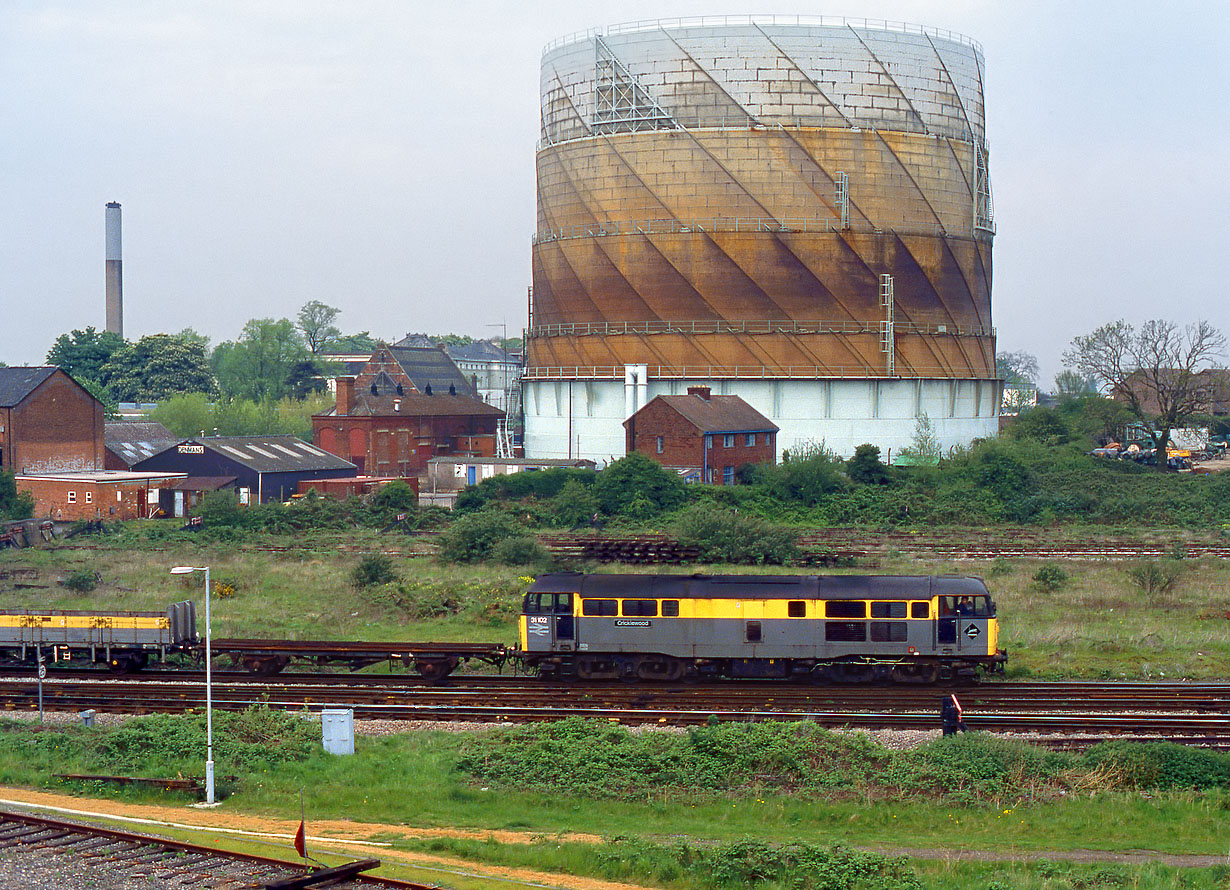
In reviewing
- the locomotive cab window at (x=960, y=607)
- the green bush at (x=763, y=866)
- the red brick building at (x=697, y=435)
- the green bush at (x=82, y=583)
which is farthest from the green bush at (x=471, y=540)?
the green bush at (x=763, y=866)

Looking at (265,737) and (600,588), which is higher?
(600,588)

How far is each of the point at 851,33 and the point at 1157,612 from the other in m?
45.8

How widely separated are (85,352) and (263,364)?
645 inches

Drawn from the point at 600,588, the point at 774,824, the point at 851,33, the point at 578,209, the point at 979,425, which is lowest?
the point at 774,824

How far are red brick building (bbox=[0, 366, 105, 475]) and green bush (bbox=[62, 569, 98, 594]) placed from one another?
28981 mm

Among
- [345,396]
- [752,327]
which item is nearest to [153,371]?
[345,396]

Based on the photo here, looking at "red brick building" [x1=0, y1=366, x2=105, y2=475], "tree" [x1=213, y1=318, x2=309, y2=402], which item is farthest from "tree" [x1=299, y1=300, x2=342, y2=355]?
"red brick building" [x1=0, y1=366, x2=105, y2=475]

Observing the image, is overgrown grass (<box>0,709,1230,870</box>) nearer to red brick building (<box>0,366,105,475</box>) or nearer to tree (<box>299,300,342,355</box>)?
red brick building (<box>0,366,105,475</box>)

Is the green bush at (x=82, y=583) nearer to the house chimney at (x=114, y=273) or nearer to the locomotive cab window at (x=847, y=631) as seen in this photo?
the locomotive cab window at (x=847, y=631)

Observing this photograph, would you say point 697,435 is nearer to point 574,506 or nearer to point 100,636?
point 574,506

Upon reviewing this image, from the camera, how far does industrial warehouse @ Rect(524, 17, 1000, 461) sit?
72.2 meters

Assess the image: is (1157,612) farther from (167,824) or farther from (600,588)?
(167,824)

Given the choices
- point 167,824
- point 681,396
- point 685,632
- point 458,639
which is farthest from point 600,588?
point 681,396

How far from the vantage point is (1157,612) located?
36.7 m
